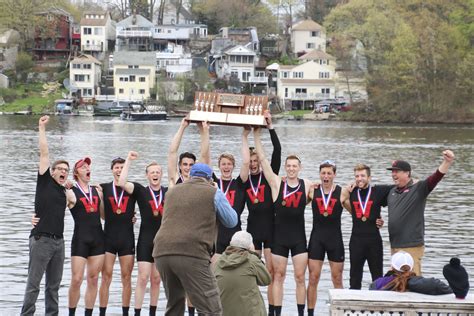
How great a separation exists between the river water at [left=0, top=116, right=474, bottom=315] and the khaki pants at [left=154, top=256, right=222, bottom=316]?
5000 millimetres

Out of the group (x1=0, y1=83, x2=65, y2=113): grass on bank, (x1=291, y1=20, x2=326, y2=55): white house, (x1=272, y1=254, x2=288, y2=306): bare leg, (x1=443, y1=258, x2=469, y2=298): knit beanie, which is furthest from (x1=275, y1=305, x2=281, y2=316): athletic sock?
(x1=291, y1=20, x2=326, y2=55): white house

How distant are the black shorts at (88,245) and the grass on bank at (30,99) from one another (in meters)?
124

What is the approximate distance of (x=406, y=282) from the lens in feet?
39.2

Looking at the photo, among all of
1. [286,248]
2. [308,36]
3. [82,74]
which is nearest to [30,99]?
[82,74]

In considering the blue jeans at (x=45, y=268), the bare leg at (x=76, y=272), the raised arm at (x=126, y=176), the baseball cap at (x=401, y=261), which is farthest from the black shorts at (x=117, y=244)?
the baseball cap at (x=401, y=261)

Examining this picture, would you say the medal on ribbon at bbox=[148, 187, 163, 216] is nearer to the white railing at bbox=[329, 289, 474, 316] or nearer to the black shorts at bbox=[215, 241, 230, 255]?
the black shorts at bbox=[215, 241, 230, 255]

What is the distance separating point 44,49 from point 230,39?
27.1 meters

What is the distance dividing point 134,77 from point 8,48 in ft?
72.9

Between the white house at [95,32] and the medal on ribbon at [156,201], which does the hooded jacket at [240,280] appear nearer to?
the medal on ribbon at [156,201]

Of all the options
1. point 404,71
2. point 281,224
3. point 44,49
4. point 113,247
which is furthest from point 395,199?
point 44,49

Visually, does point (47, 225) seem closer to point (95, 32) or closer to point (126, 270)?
point (126, 270)

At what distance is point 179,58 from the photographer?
497ft

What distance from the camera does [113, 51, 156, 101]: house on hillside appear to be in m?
146

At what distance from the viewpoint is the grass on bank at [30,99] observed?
138m
